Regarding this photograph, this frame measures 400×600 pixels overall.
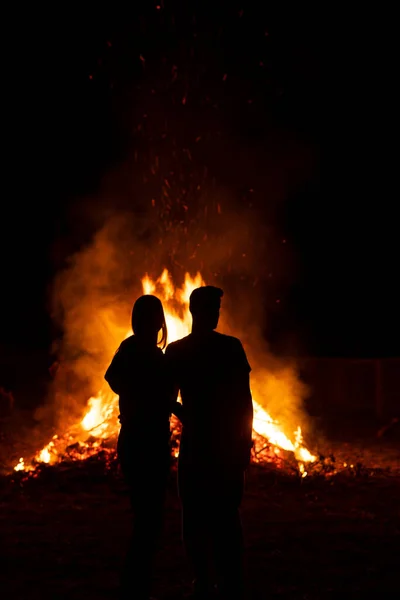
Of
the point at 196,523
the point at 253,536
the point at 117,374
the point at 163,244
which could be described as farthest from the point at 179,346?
the point at 163,244

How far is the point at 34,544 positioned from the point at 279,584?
2344 mm

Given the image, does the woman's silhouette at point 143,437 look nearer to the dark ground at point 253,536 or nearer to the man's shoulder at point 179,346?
the man's shoulder at point 179,346

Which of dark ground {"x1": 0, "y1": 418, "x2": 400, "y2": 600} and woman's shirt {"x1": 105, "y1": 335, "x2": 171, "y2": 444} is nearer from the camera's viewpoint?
woman's shirt {"x1": 105, "y1": 335, "x2": 171, "y2": 444}

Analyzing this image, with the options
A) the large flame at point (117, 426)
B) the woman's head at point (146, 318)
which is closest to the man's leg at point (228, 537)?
the woman's head at point (146, 318)

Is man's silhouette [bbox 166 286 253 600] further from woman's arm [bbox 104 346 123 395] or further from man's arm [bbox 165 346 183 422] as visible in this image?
woman's arm [bbox 104 346 123 395]

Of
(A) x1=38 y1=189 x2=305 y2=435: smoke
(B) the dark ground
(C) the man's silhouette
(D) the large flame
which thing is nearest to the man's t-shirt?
(C) the man's silhouette

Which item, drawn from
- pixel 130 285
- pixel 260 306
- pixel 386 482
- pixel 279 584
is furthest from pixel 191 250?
pixel 260 306

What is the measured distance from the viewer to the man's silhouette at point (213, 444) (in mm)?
3809

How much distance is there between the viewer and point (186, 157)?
486 inches

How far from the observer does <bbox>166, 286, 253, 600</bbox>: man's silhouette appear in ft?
12.5

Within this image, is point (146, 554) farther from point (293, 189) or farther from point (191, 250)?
point (293, 189)

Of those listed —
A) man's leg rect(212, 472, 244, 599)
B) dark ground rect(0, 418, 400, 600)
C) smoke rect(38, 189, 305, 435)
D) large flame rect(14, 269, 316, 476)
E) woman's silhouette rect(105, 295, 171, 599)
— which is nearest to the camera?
man's leg rect(212, 472, 244, 599)

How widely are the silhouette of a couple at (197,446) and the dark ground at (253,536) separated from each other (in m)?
0.95

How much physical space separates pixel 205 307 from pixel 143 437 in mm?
856
